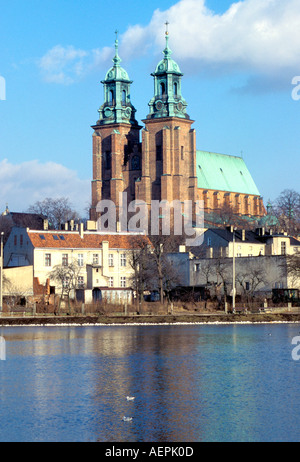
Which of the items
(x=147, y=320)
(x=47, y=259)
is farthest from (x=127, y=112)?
(x=147, y=320)

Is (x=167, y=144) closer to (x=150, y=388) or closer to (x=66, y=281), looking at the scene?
(x=66, y=281)

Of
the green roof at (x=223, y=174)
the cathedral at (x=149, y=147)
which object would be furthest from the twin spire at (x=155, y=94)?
the green roof at (x=223, y=174)

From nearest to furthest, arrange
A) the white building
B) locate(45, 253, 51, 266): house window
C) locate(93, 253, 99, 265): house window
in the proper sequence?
the white building → locate(45, 253, 51, 266): house window → locate(93, 253, 99, 265): house window

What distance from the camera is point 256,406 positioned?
32.2 m

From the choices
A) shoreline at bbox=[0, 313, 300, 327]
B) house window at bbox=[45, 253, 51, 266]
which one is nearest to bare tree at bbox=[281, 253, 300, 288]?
shoreline at bbox=[0, 313, 300, 327]

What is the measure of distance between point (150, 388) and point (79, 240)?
58.8m

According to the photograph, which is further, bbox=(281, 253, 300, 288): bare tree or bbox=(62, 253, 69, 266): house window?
bbox=(62, 253, 69, 266): house window

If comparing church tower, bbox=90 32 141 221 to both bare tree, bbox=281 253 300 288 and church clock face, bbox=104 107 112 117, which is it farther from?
bare tree, bbox=281 253 300 288

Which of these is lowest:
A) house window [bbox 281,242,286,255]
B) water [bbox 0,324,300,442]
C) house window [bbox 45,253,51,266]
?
water [bbox 0,324,300,442]


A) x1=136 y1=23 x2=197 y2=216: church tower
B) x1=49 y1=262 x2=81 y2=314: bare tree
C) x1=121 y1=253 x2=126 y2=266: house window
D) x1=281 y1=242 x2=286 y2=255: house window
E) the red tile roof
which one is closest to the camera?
x1=49 y1=262 x2=81 y2=314: bare tree

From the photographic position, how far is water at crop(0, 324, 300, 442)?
2827cm

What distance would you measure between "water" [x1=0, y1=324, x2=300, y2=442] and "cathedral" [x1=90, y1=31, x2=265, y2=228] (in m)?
95.6

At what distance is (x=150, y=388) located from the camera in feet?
118

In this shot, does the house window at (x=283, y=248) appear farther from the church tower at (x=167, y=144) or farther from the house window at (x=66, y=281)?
the church tower at (x=167, y=144)
